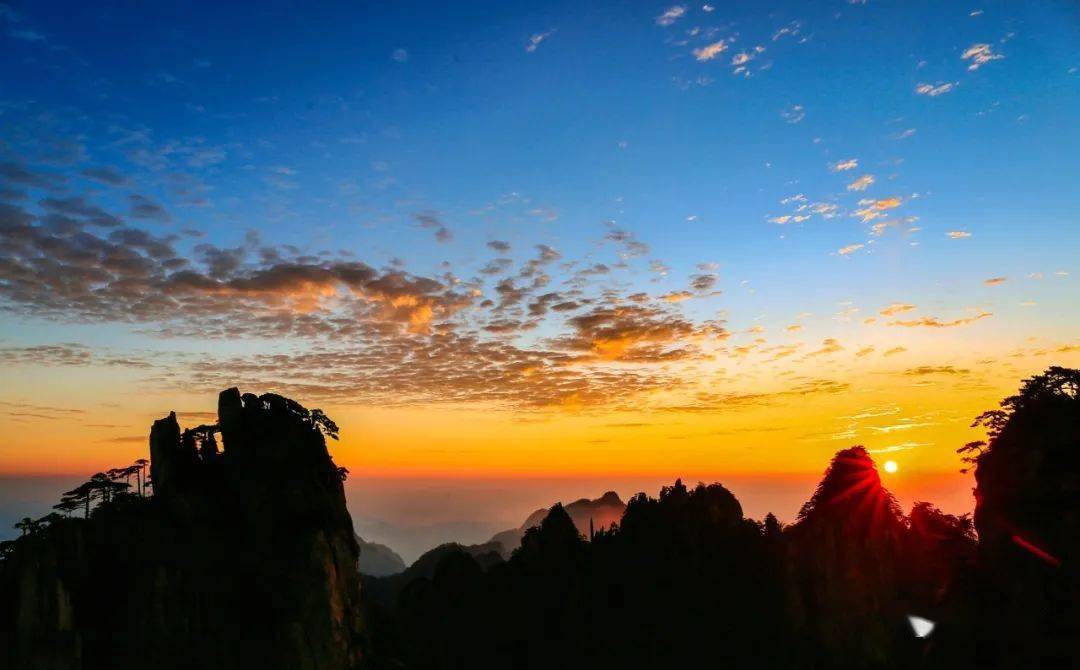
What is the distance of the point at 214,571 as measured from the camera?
5088 cm

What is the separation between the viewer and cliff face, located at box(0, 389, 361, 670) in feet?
159

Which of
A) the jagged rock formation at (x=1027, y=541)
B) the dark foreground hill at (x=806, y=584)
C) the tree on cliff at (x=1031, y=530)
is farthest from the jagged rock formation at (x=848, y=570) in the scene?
the tree on cliff at (x=1031, y=530)

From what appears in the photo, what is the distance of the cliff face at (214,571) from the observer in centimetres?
4841

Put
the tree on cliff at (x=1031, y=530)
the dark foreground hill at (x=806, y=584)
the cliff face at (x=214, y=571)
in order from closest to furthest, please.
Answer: the tree on cliff at (x=1031, y=530) < the dark foreground hill at (x=806, y=584) < the cliff face at (x=214, y=571)

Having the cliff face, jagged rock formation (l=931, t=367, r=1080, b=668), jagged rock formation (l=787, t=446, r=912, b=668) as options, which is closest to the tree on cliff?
jagged rock formation (l=931, t=367, r=1080, b=668)

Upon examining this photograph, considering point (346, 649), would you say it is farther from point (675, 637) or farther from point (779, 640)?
point (779, 640)

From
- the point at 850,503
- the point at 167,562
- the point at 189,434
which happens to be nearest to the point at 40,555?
the point at 167,562

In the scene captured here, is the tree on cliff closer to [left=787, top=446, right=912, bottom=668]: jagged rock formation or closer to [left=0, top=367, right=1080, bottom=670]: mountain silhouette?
[left=0, top=367, right=1080, bottom=670]: mountain silhouette

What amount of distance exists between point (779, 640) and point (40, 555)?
255 feet

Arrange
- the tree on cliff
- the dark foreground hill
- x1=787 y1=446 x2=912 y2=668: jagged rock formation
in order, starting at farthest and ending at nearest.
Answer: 1. x1=787 y1=446 x2=912 y2=668: jagged rock formation
2. the dark foreground hill
3. the tree on cliff

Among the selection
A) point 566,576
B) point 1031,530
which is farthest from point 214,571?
point 1031,530

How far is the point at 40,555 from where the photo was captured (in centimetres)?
5056

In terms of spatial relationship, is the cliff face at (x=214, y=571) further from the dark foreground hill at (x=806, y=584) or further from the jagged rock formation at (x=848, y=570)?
the jagged rock formation at (x=848, y=570)

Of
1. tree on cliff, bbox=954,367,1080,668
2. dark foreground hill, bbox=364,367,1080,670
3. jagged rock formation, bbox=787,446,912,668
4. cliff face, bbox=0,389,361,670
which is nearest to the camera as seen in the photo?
tree on cliff, bbox=954,367,1080,668
